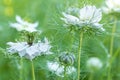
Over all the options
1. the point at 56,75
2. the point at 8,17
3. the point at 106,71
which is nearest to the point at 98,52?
the point at 106,71

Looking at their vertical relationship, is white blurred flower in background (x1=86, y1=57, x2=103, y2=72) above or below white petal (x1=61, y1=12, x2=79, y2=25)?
below

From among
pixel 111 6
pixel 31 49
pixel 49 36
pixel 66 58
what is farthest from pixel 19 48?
pixel 111 6

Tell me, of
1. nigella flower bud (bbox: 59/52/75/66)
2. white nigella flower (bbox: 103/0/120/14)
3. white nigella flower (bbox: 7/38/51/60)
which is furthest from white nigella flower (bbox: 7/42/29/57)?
white nigella flower (bbox: 103/0/120/14)

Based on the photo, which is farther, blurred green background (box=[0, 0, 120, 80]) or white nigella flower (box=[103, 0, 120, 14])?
white nigella flower (box=[103, 0, 120, 14])

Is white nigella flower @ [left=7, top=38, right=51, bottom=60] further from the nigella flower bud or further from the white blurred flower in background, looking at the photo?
the white blurred flower in background

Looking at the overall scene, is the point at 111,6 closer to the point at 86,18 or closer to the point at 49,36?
the point at 49,36
